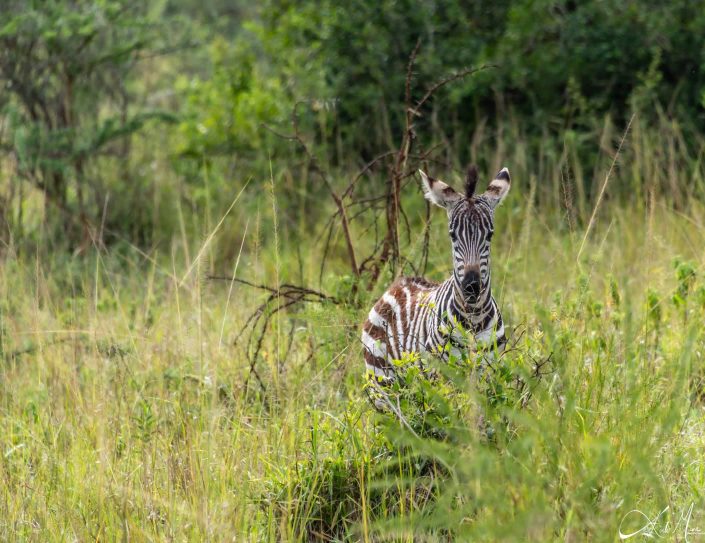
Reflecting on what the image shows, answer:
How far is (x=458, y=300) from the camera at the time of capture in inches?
160

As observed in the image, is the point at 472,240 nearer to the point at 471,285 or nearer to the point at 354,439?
the point at 471,285

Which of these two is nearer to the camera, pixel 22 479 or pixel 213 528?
pixel 213 528

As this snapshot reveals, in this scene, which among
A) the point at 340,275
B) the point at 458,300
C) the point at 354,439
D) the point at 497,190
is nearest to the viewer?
the point at 354,439

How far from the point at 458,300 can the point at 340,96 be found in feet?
17.1

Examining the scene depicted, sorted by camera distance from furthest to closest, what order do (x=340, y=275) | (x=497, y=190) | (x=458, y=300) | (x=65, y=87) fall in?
1. (x=65, y=87)
2. (x=340, y=275)
3. (x=497, y=190)
4. (x=458, y=300)

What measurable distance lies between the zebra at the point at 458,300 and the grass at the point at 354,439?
18 cm

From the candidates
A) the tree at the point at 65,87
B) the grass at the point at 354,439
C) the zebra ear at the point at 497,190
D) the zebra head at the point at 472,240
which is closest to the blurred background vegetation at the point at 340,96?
the tree at the point at 65,87

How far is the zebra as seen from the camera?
3.96 meters

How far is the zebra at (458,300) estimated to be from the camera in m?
3.96

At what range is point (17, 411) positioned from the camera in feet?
16.5

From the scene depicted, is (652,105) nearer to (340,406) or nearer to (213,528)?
(340,406)

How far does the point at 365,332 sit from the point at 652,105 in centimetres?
525

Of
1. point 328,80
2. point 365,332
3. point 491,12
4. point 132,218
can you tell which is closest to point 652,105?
point 491,12

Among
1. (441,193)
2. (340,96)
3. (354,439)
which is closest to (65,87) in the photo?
(340,96)
